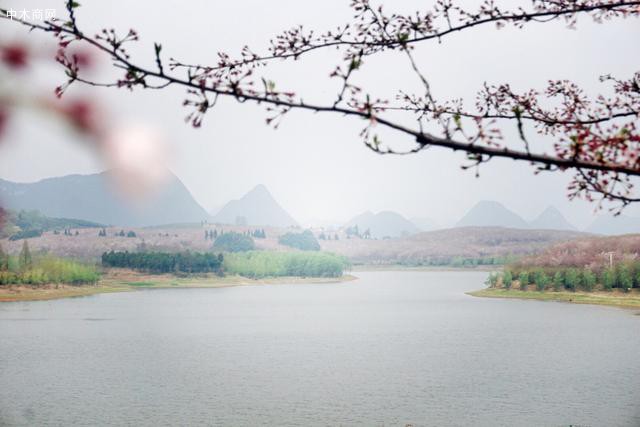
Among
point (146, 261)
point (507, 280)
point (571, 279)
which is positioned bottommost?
point (507, 280)

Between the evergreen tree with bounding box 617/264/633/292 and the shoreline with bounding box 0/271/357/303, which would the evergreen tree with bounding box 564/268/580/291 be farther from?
the shoreline with bounding box 0/271/357/303

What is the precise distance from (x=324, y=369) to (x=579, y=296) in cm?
6326

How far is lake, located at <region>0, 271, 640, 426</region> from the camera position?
2828 cm

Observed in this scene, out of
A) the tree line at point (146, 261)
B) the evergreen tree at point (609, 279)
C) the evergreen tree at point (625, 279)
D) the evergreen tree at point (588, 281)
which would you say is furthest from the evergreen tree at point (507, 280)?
the tree line at point (146, 261)

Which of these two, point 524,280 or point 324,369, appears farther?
point 524,280

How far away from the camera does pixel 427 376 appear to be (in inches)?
1438

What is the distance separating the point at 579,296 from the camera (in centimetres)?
9188

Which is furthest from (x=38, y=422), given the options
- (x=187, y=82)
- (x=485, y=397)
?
(x=187, y=82)

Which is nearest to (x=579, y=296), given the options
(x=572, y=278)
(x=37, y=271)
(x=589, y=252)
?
(x=572, y=278)

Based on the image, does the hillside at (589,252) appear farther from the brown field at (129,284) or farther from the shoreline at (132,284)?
the shoreline at (132,284)

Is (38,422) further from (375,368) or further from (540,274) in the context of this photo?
(540,274)

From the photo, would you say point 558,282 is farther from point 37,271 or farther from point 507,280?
point 37,271

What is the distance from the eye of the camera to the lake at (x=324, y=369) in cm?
2828

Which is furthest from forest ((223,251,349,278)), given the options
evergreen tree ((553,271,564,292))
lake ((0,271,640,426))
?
lake ((0,271,640,426))
